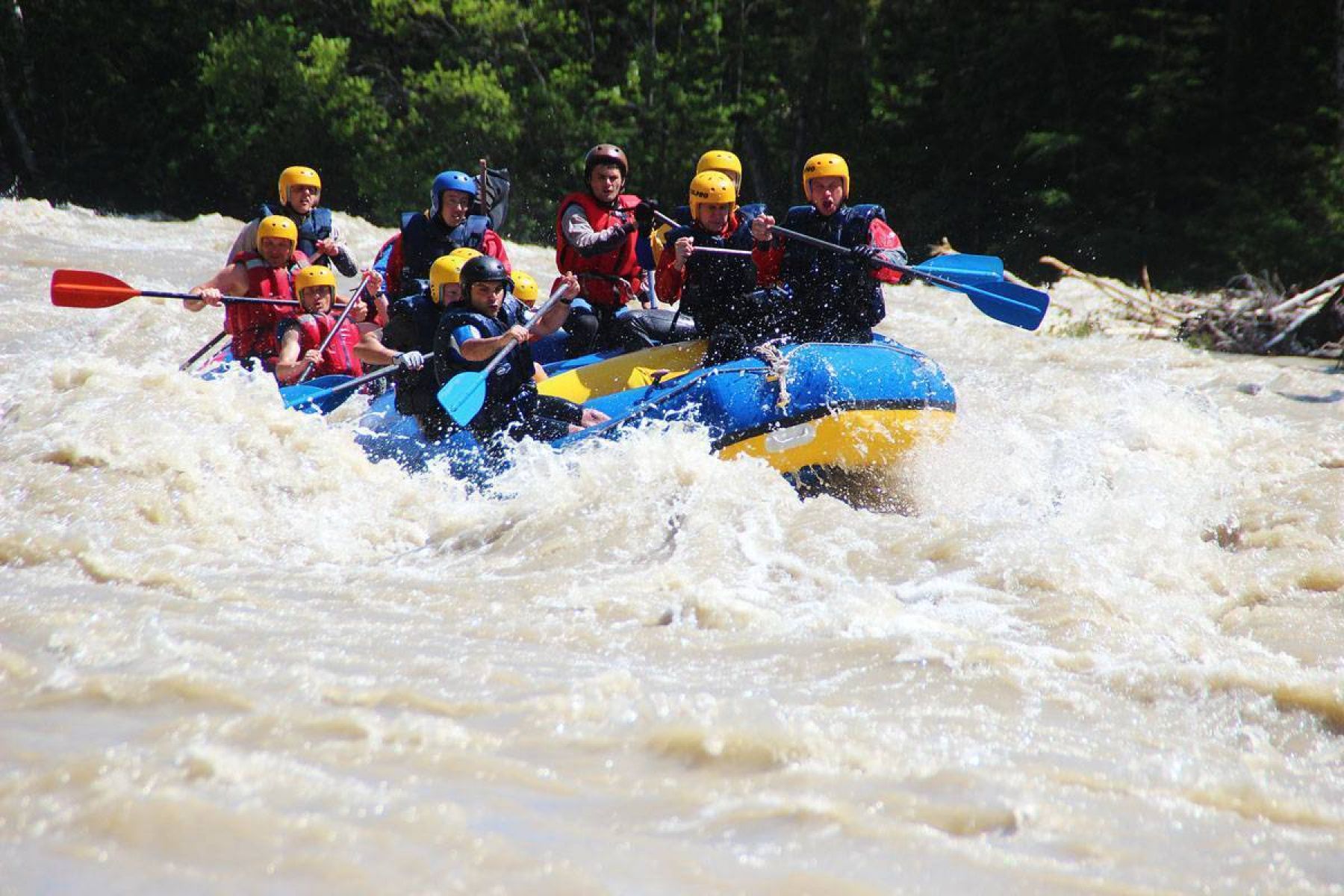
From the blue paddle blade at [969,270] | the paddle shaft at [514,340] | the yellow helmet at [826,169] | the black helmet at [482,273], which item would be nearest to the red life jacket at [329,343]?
the black helmet at [482,273]

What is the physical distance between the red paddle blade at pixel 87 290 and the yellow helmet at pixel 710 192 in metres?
3.25

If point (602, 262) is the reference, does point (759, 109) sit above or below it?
above

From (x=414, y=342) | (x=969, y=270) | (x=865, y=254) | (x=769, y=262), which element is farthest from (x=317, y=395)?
(x=969, y=270)

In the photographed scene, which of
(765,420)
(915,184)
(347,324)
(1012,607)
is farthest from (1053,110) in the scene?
(1012,607)

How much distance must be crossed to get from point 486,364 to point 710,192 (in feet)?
3.98

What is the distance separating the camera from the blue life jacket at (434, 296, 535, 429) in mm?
5660

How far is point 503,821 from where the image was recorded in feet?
8.11

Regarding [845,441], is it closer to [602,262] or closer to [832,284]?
[832,284]

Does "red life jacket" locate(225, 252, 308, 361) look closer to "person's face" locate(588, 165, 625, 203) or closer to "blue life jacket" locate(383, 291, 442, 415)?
"blue life jacket" locate(383, 291, 442, 415)

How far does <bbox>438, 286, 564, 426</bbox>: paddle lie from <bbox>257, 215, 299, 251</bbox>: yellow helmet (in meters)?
2.36

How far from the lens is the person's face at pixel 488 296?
567 centimetres

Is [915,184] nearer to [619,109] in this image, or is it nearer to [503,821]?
[619,109]

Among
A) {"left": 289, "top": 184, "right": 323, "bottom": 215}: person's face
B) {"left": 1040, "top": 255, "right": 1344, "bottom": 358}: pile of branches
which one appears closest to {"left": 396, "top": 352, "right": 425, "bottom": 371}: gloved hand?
{"left": 289, "top": 184, "right": 323, "bottom": 215}: person's face

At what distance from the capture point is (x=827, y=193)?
578 centimetres
